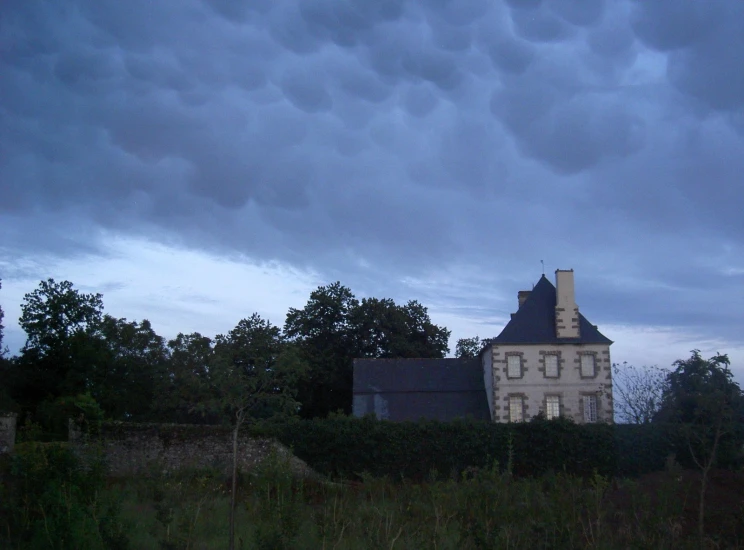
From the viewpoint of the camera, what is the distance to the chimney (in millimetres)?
36719

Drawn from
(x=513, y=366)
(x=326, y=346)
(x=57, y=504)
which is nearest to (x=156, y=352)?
(x=326, y=346)

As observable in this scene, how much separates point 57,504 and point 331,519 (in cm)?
355

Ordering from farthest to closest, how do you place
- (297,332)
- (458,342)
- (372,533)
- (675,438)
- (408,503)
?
(458,342) < (297,332) < (675,438) < (408,503) < (372,533)

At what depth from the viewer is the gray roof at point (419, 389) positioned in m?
35.7

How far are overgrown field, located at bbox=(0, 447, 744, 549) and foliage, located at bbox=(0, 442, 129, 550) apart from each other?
0.05 ft

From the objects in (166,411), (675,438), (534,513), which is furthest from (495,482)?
(166,411)

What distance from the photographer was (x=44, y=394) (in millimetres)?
40656

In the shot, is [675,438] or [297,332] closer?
[675,438]

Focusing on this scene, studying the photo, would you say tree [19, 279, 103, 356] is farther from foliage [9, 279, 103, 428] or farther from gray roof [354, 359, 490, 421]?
gray roof [354, 359, 490, 421]

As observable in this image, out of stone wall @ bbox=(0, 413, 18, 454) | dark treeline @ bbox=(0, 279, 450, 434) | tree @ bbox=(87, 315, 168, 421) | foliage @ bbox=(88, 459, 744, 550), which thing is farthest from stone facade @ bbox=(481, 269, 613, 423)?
foliage @ bbox=(88, 459, 744, 550)

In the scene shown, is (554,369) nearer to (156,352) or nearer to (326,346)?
(326,346)

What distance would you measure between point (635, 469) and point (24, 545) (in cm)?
1939

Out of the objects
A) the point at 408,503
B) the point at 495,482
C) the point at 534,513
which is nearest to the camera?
the point at 534,513

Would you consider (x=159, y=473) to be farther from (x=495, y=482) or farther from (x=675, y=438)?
(x=675, y=438)
